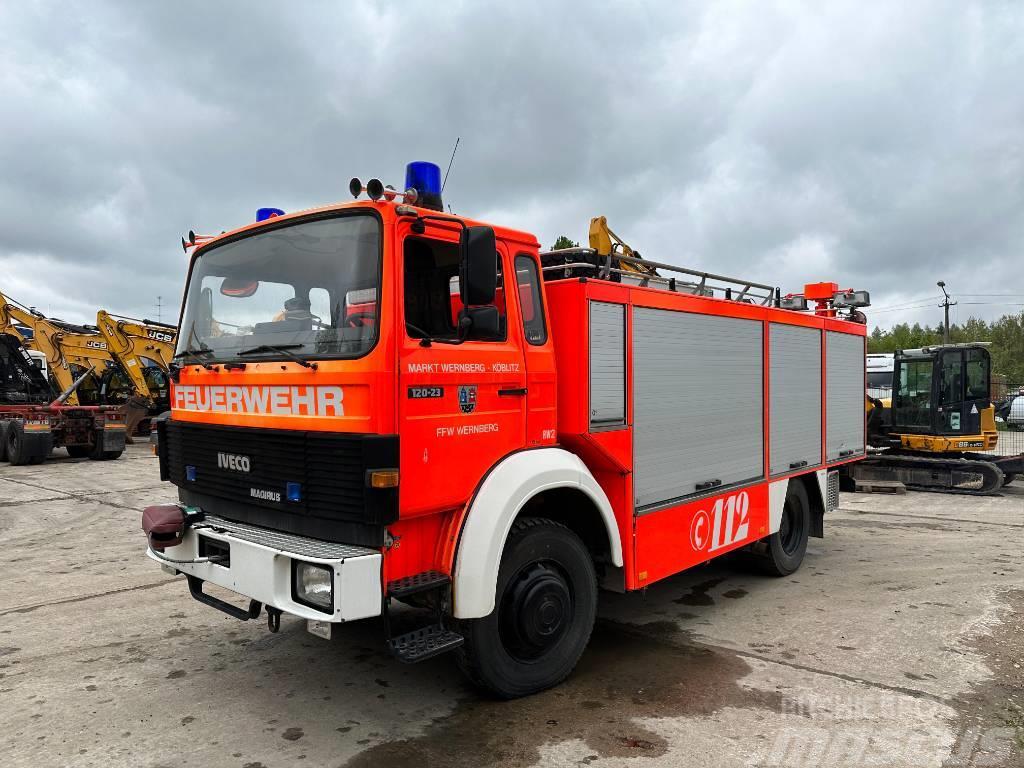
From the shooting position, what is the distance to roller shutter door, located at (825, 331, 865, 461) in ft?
22.5

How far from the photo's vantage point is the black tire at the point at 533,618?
3.53 metres

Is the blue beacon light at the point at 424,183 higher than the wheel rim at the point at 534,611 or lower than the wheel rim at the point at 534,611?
higher

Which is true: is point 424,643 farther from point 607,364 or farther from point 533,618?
point 607,364

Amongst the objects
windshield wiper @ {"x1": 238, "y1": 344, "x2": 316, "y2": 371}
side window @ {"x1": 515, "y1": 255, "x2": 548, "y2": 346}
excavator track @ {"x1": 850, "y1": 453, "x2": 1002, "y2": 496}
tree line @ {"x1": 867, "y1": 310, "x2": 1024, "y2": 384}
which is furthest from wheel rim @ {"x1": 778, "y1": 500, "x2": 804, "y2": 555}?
tree line @ {"x1": 867, "y1": 310, "x2": 1024, "y2": 384}

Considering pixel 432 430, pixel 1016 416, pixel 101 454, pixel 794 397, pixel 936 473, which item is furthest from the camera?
pixel 1016 416

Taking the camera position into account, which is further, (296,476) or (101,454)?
(101,454)

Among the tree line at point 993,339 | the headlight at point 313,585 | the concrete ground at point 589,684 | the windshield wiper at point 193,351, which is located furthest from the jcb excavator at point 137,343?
the tree line at point 993,339

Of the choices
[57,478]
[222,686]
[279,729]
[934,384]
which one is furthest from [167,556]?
[934,384]

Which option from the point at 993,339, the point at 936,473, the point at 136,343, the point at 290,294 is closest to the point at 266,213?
the point at 290,294

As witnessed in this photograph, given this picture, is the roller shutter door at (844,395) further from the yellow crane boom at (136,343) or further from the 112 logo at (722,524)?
the yellow crane boom at (136,343)

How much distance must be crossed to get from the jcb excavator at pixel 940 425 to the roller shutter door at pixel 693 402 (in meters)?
8.94

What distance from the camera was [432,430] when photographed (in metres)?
3.33

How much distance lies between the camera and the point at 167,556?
3.90 metres

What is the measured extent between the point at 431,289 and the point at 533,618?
5.86ft
